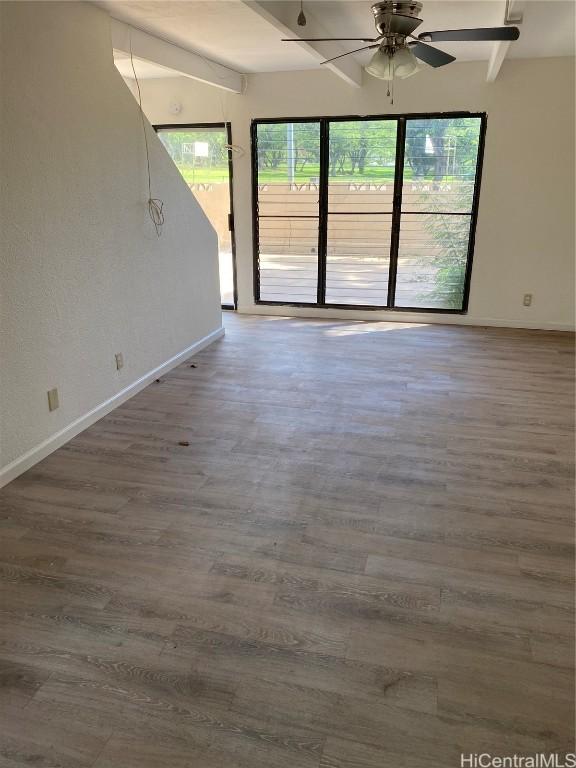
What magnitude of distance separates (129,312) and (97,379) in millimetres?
595

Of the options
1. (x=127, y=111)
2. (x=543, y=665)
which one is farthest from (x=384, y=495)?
(x=127, y=111)

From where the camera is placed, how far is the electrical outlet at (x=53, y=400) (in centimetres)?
324

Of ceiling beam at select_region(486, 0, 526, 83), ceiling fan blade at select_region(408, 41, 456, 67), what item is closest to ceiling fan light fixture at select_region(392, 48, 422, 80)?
ceiling fan blade at select_region(408, 41, 456, 67)

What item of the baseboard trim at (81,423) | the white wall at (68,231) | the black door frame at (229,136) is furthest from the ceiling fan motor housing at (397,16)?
the black door frame at (229,136)

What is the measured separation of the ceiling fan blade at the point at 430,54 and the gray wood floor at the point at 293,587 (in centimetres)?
226

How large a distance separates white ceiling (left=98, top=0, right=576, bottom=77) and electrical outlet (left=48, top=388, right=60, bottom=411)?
2381 mm

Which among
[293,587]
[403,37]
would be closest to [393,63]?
[403,37]

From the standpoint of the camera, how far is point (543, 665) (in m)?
1.81

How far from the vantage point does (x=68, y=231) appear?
3287 mm

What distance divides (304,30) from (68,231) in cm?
219

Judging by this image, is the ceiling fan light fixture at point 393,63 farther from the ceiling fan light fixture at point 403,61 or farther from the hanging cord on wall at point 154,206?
the hanging cord on wall at point 154,206

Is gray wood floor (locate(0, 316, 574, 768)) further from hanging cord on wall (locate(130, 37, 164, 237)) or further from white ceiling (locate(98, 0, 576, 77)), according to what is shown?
white ceiling (locate(98, 0, 576, 77))

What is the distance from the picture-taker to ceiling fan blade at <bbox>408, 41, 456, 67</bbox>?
3.43 m

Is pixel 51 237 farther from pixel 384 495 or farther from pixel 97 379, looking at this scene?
pixel 384 495
